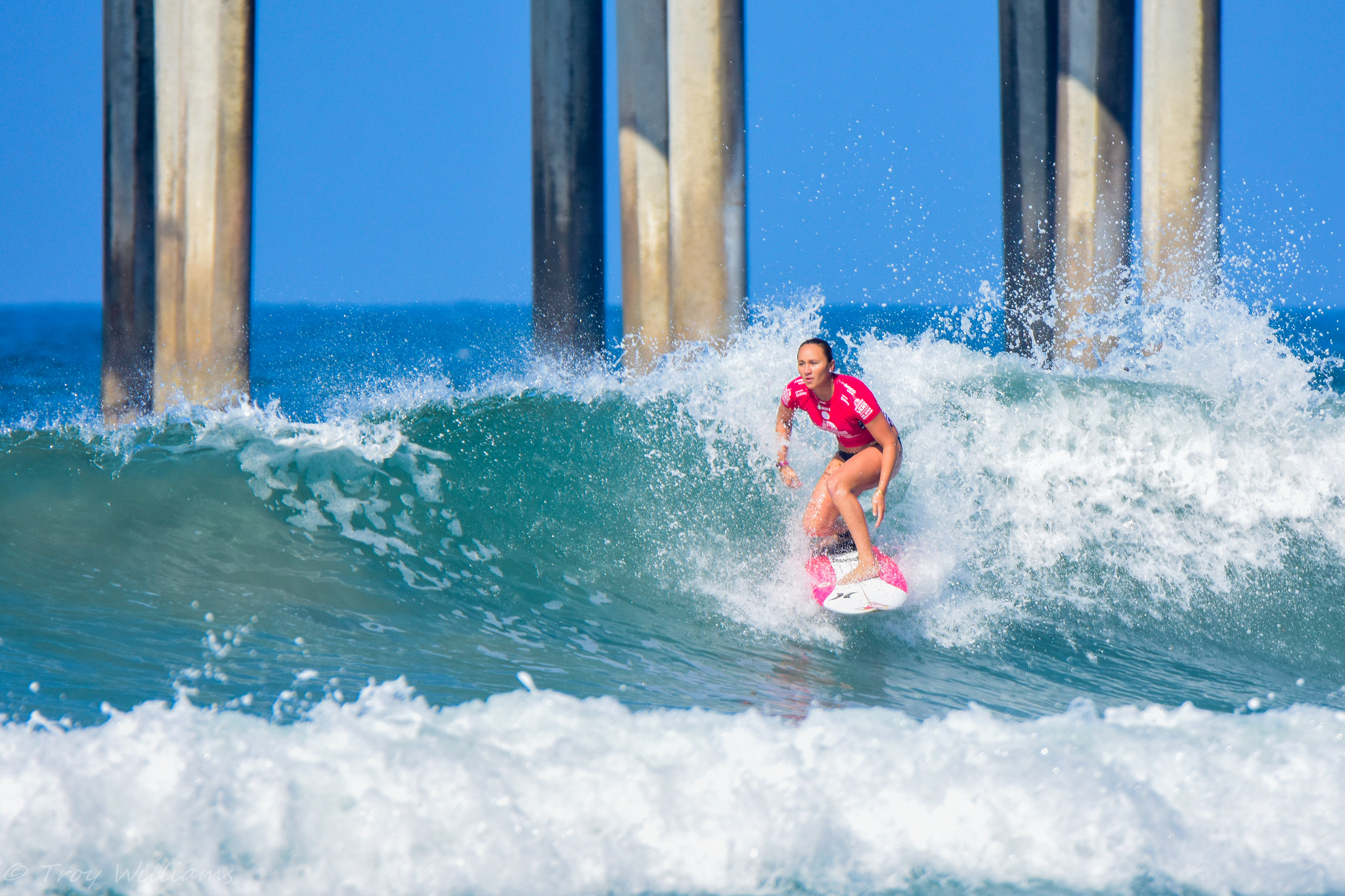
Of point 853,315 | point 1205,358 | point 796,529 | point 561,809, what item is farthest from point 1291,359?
point 853,315

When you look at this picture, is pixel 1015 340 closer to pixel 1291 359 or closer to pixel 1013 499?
pixel 1291 359

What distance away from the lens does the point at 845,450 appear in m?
5.45

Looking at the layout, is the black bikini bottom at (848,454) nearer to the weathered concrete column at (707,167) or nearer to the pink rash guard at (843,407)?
the pink rash guard at (843,407)

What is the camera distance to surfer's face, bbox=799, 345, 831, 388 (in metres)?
5.03

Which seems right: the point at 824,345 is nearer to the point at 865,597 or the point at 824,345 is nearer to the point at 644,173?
the point at 865,597

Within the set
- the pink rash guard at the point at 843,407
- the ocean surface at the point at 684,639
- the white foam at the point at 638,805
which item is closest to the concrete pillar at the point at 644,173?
the ocean surface at the point at 684,639

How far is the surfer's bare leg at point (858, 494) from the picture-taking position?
5164 mm

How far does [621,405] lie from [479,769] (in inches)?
184

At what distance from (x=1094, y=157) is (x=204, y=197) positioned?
6.65 metres

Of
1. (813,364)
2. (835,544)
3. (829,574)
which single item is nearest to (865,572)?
(829,574)

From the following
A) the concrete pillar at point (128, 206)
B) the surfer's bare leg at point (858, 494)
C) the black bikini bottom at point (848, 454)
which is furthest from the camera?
the concrete pillar at point (128, 206)

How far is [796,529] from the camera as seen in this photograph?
6.08 meters

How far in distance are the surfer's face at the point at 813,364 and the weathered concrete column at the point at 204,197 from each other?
471 cm

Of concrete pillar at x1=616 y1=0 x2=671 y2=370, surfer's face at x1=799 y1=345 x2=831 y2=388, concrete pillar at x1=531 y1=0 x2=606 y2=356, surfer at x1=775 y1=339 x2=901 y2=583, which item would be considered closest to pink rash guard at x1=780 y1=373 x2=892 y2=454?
surfer at x1=775 y1=339 x2=901 y2=583
